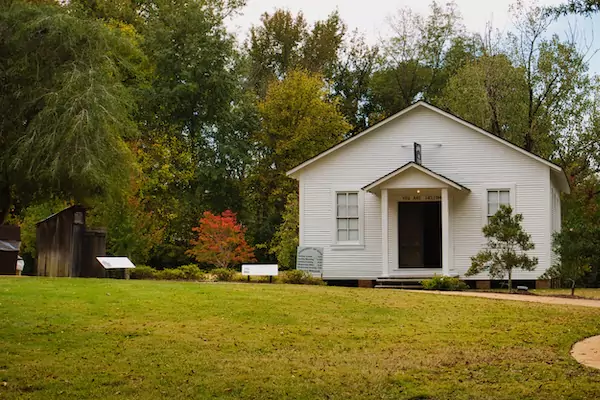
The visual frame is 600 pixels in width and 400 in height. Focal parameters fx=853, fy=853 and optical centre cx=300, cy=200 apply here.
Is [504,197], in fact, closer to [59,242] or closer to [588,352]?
[59,242]

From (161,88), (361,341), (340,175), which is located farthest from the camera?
(161,88)

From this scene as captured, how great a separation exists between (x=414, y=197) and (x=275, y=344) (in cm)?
1690

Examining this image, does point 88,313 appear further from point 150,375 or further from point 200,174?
point 200,174

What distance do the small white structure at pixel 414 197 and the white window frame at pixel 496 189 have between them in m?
0.03

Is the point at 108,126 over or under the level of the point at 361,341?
over

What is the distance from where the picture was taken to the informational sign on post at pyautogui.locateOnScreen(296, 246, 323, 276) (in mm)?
29656

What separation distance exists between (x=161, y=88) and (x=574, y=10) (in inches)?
1350

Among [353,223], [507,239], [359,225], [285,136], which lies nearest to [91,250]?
[353,223]

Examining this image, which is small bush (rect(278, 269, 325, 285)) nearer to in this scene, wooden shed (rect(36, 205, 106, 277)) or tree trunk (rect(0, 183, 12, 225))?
wooden shed (rect(36, 205, 106, 277))

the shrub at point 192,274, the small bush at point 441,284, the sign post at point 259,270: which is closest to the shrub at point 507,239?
the small bush at point 441,284

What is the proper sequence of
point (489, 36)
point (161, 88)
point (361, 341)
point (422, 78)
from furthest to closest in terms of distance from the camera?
point (422, 78)
point (489, 36)
point (161, 88)
point (361, 341)

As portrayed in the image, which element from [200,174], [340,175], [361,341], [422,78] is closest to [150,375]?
[361,341]

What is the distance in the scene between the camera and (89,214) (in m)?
33.7

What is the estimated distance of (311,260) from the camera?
29.8 meters
